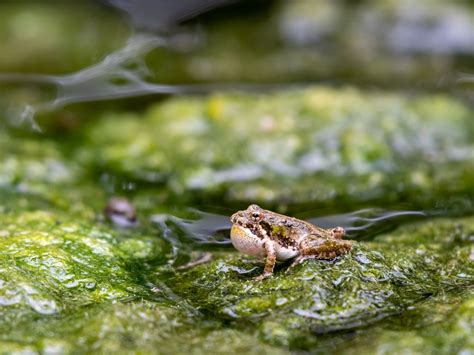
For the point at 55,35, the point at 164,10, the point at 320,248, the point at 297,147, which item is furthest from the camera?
the point at 164,10

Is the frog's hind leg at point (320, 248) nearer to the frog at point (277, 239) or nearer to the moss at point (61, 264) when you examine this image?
the frog at point (277, 239)

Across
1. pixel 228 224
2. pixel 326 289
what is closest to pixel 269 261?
pixel 326 289

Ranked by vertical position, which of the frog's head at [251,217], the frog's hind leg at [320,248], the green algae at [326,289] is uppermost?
the frog's head at [251,217]

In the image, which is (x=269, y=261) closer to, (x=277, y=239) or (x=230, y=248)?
(x=277, y=239)

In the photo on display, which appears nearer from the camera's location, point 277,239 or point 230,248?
point 277,239

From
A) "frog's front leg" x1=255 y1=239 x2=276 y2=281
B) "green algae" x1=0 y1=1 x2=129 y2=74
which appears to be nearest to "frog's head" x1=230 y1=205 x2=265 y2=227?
"frog's front leg" x1=255 y1=239 x2=276 y2=281

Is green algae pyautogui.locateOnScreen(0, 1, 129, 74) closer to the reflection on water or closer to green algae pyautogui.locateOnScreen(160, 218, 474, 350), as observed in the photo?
the reflection on water

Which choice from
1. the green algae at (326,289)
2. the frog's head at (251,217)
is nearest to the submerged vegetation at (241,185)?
the green algae at (326,289)
